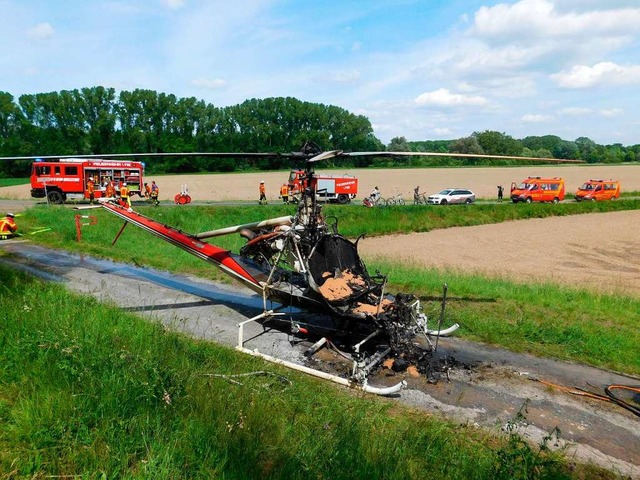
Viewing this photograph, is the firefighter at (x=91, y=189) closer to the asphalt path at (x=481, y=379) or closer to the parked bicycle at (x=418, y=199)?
the asphalt path at (x=481, y=379)

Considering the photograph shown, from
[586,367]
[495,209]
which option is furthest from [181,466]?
[495,209]

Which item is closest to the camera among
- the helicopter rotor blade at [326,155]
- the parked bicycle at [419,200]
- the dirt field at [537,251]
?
the helicopter rotor blade at [326,155]

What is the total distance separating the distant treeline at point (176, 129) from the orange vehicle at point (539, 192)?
112 feet

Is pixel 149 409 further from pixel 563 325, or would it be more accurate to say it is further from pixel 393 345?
pixel 563 325

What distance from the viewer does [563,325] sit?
9945 millimetres

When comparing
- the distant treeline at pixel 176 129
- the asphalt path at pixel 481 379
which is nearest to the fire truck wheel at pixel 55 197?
the asphalt path at pixel 481 379

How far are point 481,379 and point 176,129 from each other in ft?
304

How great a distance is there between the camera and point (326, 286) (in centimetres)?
876

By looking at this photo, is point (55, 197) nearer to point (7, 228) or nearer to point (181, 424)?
→ point (7, 228)

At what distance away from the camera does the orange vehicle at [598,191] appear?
1829 inches

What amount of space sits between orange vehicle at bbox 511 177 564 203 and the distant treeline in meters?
34.0

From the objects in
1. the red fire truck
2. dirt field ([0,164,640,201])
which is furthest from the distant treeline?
the red fire truck

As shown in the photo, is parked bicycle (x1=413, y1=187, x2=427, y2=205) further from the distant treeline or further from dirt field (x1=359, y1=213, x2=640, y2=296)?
the distant treeline

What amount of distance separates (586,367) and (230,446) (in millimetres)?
7054
